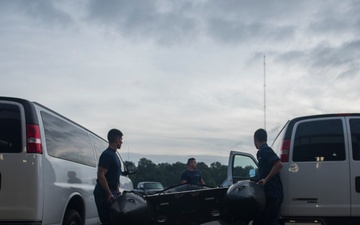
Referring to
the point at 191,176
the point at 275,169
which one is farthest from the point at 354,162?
the point at 191,176

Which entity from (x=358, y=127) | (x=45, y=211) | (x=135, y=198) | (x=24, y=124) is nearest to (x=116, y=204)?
(x=135, y=198)

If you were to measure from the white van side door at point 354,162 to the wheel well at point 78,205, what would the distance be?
379cm

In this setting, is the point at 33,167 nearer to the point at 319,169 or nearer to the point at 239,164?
the point at 319,169

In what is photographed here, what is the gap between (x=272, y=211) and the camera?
23.2 ft

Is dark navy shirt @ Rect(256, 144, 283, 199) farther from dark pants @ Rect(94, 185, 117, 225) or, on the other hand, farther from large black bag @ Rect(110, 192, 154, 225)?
dark pants @ Rect(94, 185, 117, 225)

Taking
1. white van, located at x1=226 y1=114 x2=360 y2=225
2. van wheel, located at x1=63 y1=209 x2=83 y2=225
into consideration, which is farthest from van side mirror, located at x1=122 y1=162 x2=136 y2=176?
white van, located at x1=226 y1=114 x2=360 y2=225

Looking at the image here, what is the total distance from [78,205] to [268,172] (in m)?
2.85

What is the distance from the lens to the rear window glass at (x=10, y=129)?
598 cm

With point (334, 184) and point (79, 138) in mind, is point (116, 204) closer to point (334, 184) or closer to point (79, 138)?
point (79, 138)

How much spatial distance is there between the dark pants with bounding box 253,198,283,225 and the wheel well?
105 inches

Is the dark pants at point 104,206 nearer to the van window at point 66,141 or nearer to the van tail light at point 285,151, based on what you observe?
the van window at point 66,141

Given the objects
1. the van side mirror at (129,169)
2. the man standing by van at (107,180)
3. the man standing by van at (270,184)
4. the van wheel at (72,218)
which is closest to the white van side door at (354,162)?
the man standing by van at (270,184)

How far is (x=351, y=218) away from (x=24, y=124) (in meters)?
4.21

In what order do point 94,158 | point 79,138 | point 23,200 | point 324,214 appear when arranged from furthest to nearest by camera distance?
1. point 94,158
2. point 79,138
3. point 324,214
4. point 23,200
